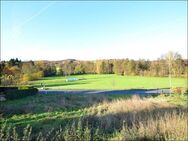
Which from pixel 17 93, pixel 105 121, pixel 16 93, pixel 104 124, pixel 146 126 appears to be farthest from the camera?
pixel 17 93

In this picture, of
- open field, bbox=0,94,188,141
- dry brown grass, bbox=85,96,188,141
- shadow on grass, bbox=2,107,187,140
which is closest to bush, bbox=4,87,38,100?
open field, bbox=0,94,188,141

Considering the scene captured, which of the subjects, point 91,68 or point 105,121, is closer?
point 105,121

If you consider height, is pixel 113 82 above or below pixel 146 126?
below

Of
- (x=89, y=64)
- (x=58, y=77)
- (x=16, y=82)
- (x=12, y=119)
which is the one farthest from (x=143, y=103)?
(x=89, y=64)

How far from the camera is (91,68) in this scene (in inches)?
2618

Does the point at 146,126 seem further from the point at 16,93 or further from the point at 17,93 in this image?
the point at 17,93

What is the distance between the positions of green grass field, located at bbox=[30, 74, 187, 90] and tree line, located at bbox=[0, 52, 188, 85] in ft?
3.45

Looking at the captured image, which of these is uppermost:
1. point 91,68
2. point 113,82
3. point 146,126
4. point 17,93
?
point 91,68

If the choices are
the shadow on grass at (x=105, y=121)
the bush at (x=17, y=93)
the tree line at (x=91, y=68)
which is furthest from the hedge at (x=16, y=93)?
the shadow on grass at (x=105, y=121)

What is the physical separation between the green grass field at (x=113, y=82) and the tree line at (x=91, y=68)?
105 centimetres

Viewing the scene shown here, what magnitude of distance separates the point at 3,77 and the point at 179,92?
708 inches

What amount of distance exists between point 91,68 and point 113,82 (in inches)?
565

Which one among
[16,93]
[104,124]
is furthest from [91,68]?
[104,124]

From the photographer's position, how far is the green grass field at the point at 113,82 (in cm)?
4774
